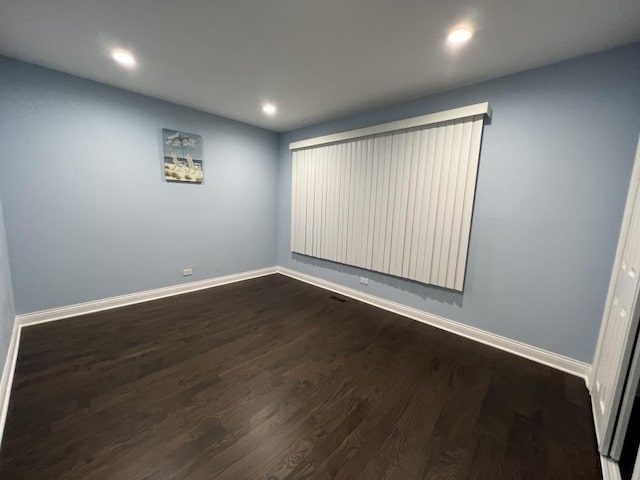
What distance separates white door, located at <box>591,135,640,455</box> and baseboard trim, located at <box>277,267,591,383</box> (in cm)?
21

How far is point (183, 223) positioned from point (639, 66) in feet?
15.6

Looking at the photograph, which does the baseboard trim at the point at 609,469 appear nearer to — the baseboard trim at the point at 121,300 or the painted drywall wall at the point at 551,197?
the painted drywall wall at the point at 551,197

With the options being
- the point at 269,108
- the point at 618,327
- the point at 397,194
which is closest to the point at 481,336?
the point at 618,327

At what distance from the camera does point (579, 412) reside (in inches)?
67.1

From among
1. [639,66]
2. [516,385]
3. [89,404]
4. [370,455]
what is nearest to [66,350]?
[89,404]

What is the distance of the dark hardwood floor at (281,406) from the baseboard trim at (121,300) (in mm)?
144

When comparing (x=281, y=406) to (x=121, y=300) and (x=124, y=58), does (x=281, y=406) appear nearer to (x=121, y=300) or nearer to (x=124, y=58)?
(x=121, y=300)

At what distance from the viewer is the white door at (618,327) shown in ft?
4.37

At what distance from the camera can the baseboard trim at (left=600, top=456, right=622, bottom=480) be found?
4.13ft

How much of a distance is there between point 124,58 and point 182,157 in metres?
1.31

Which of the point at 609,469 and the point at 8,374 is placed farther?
the point at 8,374

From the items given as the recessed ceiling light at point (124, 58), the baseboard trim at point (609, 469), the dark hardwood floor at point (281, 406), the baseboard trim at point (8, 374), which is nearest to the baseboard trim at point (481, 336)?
the dark hardwood floor at point (281, 406)

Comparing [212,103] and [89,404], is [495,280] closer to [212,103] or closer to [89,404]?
[89,404]

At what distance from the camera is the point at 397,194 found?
3.06 metres
